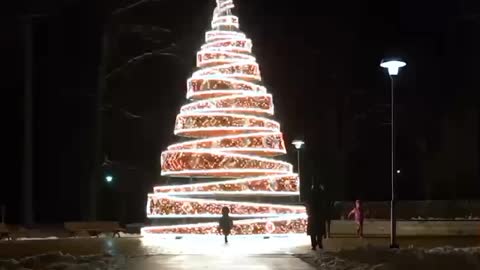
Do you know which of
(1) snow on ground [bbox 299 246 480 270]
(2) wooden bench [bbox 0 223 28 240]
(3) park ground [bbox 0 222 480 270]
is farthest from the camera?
(2) wooden bench [bbox 0 223 28 240]

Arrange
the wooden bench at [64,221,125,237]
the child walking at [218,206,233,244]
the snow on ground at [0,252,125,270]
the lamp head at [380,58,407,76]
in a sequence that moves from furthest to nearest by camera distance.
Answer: the wooden bench at [64,221,125,237] → the child walking at [218,206,233,244] → the lamp head at [380,58,407,76] → the snow on ground at [0,252,125,270]

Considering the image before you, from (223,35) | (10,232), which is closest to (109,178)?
(10,232)

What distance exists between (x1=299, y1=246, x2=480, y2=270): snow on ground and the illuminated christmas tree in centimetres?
1157

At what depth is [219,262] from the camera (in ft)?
62.0

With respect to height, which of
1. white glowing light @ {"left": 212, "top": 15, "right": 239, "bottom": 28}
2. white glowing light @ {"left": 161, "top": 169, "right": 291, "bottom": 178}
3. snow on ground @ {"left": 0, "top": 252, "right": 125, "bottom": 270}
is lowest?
snow on ground @ {"left": 0, "top": 252, "right": 125, "bottom": 270}

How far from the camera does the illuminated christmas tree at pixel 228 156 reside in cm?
3216

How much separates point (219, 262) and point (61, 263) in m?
3.25

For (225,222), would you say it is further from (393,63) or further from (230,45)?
(393,63)

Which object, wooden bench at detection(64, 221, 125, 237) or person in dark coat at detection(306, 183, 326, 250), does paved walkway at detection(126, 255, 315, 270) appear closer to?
person in dark coat at detection(306, 183, 326, 250)

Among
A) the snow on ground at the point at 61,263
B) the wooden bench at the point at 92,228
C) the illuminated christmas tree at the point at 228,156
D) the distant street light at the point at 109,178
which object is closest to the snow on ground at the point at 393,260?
the snow on ground at the point at 61,263

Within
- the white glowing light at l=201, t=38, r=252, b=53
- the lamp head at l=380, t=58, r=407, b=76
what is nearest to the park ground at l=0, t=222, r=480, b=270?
the lamp head at l=380, t=58, r=407, b=76

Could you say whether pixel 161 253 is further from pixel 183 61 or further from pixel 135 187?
pixel 135 187

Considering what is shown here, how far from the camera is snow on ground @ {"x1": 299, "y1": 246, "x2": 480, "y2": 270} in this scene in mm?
16125

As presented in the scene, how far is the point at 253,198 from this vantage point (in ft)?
116
